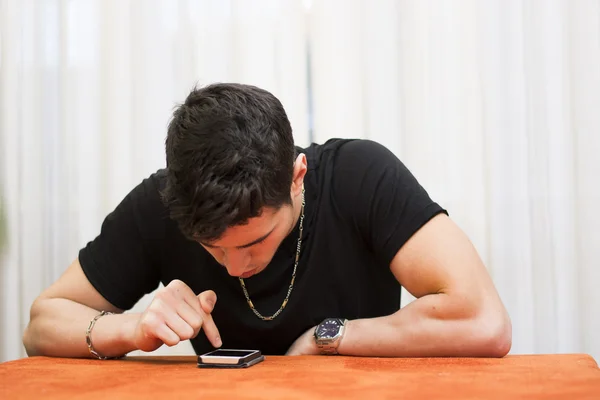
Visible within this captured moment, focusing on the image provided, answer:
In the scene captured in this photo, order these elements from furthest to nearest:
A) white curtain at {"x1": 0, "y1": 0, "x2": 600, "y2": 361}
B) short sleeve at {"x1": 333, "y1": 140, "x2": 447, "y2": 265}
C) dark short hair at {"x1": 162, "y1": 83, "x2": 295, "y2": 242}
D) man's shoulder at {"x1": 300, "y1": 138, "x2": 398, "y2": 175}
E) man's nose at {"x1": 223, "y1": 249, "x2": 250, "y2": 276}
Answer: white curtain at {"x1": 0, "y1": 0, "x2": 600, "y2": 361}, man's shoulder at {"x1": 300, "y1": 138, "x2": 398, "y2": 175}, short sleeve at {"x1": 333, "y1": 140, "x2": 447, "y2": 265}, man's nose at {"x1": 223, "y1": 249, "x2": 250, "y2": 276}, dark short hair at {"x1": 162, "y1": 83, "x2": 295, "y2": 242}

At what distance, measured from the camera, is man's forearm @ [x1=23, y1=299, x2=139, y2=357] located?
127cm

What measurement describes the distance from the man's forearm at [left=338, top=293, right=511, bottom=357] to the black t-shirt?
5.6 inches

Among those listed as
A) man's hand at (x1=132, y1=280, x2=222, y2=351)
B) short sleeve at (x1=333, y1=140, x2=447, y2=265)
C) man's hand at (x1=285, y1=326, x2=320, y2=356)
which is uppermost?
short sleeve at (x1=333, y1=140, x2=447, y2=265)

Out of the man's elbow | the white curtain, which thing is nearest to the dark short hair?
the man's elbow

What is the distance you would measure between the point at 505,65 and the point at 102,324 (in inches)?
52.2

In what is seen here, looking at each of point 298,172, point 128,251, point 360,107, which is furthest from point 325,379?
point 360,107

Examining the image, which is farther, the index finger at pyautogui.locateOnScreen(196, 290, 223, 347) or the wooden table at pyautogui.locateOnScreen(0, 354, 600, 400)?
the index finger at pyautogui.locateOnScreen(196, 290, 223, 347)

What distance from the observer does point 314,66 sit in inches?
78.7

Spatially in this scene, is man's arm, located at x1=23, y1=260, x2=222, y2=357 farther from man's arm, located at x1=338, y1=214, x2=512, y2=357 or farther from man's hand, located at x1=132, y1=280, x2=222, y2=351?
man's arm, located at x1=338, y1=214, x2=512, y2=357

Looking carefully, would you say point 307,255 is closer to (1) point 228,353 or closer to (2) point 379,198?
(2) point 379,198

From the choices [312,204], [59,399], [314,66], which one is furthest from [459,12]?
[59,399]

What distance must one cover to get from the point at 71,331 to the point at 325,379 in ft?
2.11

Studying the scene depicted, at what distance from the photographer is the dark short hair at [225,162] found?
104 centimetres

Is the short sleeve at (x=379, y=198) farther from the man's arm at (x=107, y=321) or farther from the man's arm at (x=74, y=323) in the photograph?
the man's arm at (x=74, y=323)
